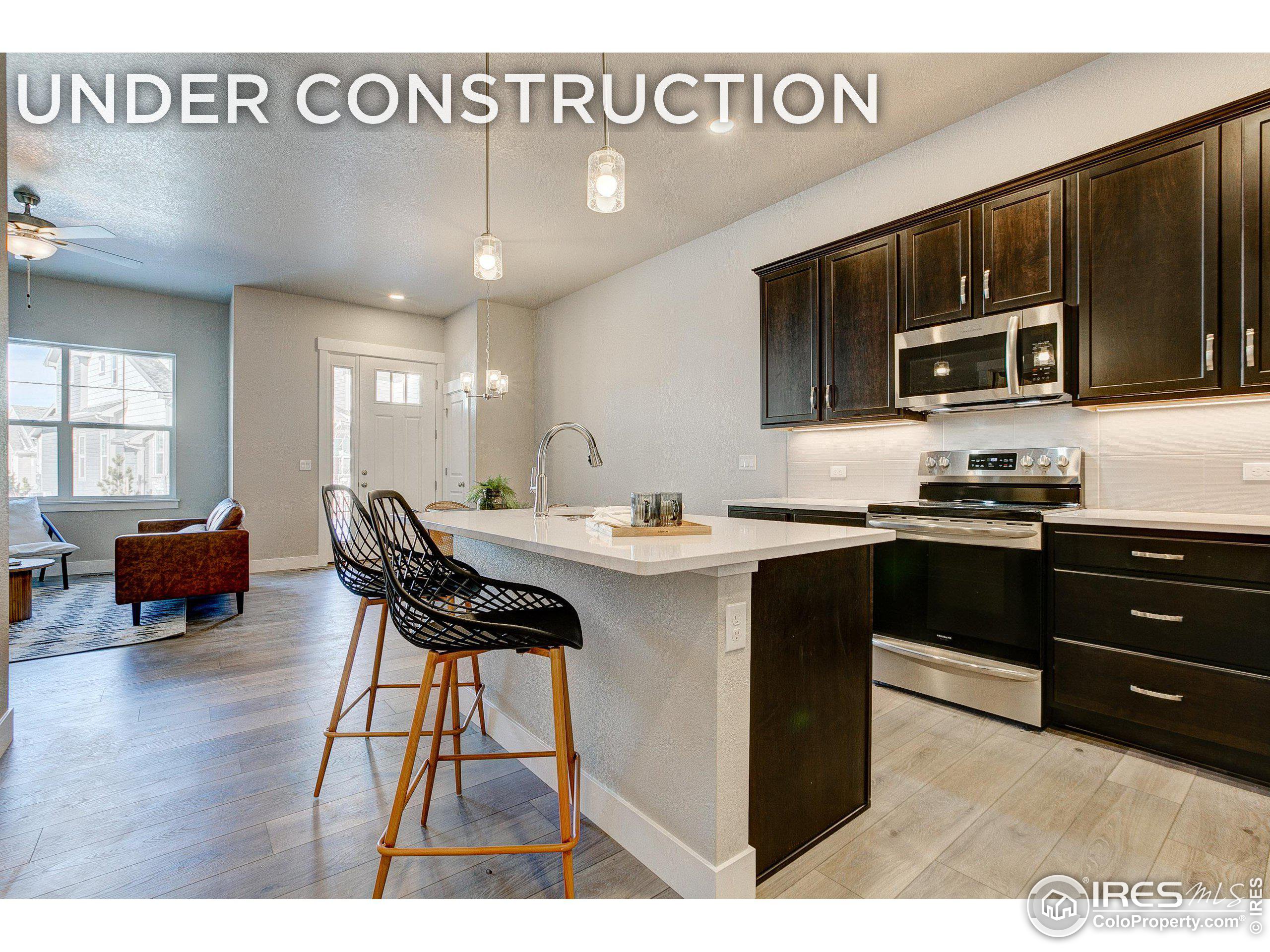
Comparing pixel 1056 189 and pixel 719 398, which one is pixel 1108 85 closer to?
pixel 1056 189

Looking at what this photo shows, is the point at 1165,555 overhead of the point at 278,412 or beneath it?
beneath

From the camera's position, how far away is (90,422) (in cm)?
611

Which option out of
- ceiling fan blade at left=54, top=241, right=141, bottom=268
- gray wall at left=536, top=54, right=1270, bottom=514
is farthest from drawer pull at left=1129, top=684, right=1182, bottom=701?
ceiling fan blade at left=54, top=241, right=141, bottom=268

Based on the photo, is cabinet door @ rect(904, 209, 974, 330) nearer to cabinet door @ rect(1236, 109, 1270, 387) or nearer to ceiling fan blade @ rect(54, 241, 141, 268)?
cabinet door @ rect(1236, 109, 1270, 387)

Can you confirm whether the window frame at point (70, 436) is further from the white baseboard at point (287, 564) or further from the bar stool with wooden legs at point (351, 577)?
the bar stool with wooden legs at point (351, 577)

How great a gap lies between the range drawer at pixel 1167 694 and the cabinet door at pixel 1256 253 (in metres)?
1.03

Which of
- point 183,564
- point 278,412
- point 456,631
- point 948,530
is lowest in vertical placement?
point 183,564

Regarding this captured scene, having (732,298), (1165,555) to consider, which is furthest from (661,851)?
(732,298)

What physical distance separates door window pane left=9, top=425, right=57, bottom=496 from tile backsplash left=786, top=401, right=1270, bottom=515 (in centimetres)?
788

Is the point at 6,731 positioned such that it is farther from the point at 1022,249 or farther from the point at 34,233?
the point at 1022,249

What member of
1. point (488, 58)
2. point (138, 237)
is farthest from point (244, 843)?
point (138, 237)

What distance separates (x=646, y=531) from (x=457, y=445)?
5.89 meters

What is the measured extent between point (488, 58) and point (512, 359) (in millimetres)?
4109

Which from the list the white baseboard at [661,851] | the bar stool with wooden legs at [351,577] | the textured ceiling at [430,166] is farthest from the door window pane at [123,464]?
the white baseboard at [661,851]
